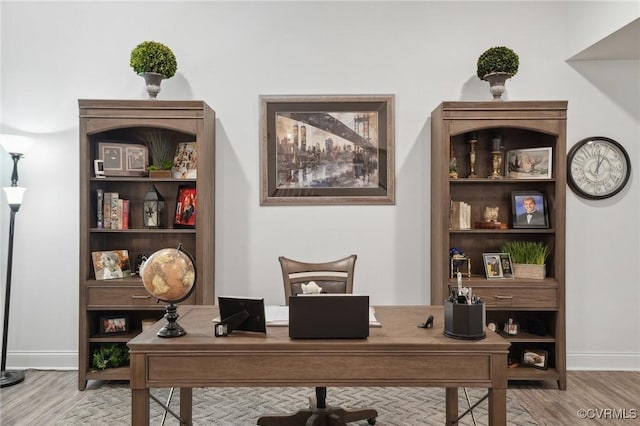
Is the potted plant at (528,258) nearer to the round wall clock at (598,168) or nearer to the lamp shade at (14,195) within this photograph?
the round wall clock at (598,168)

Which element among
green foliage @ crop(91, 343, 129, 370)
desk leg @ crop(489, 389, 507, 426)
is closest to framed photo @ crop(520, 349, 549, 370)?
desk leg @ crop(489, 389, 507, 426)

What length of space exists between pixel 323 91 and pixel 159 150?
133 cm

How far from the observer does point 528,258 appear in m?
3.69

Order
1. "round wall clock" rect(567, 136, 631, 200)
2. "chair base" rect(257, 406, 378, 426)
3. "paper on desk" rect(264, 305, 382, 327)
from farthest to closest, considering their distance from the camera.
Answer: "round wall clock" rect(567, 136, 631, 200), "chair base" rect(257, 406, 378, 426), "paper on desk" rect(264, 305, 382, 327)

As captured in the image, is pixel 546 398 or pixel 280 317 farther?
pixel 546 398

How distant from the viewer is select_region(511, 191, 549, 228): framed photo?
3676mm

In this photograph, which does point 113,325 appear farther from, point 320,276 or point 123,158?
point 320,276

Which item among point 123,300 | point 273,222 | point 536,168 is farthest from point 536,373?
point 123,300

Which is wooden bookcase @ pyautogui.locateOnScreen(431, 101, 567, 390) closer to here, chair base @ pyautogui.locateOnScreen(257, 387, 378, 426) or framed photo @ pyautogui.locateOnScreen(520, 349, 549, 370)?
framed photo @ pyautogui.locateOnScreen(520, 349, 549, 370)

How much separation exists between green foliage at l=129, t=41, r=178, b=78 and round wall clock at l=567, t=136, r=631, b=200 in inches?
122

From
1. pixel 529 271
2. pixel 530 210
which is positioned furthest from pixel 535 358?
pixel 530 210

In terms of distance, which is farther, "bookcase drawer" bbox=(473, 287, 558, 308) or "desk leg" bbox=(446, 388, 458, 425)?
"bookcase drawer" bbox=(473, 287, 558, 308)

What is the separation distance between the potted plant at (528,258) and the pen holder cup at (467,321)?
1840 mm

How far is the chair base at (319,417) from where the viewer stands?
8.68ft
